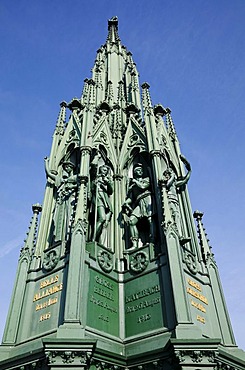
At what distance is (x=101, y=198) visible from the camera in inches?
534

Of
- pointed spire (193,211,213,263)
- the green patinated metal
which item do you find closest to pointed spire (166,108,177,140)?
the green patinated metal

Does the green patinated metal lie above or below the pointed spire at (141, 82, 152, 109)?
below

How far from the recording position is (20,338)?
1052cm

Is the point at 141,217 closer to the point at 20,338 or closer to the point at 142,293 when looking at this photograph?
the point at 142,293

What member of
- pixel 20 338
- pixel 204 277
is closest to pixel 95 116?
pixel 204 277

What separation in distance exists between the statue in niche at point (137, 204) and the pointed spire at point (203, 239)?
91.5 inches

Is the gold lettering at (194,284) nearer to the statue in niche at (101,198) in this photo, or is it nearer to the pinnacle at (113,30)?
the statue in niche at (101,198)

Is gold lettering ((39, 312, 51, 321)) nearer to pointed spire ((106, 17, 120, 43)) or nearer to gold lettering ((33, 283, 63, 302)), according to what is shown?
gold lettering ((33, 283, 63, 302))

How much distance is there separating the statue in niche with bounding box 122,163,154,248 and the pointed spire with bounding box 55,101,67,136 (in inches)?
186

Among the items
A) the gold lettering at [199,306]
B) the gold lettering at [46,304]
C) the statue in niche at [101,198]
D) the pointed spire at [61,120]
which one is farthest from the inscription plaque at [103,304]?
the pointed spire at [61,120]

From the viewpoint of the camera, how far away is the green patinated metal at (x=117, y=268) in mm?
9328

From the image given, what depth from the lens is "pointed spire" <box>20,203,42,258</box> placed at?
12.6 m

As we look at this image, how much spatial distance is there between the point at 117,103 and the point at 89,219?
8860 mm

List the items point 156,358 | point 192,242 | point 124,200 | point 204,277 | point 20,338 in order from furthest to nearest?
1. point 124,200
2. point 192,242
3. point 204,277
4. point 20,338
5. point 156,358
